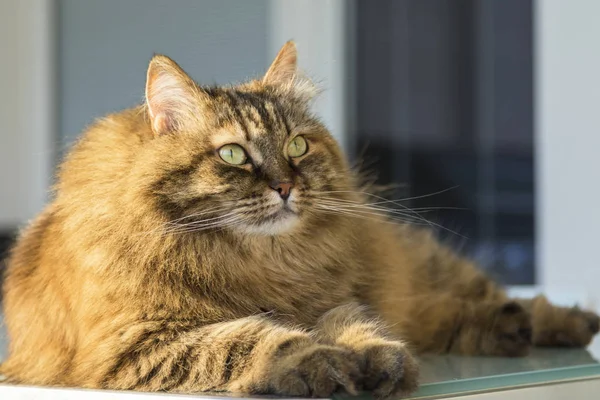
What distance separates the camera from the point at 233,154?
116 cm

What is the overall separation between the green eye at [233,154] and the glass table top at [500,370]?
0.40 m

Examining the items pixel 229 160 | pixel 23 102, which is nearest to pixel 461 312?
pixel 229 160

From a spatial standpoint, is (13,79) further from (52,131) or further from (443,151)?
(443,151)

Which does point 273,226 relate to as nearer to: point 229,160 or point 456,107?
point 229,160

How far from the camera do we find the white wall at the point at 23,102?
2.71m

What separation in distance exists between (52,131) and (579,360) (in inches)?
71.3

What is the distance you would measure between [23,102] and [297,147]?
2003 mm

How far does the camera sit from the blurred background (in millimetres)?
2127

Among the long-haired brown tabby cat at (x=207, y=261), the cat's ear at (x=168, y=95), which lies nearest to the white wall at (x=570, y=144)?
the long-haired brown tabby cat at (x=207, y=261)

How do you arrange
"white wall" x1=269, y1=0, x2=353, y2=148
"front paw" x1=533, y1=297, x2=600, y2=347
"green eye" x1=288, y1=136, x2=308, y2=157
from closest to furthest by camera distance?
"green eye" x1=288, y1=136, x2=308, y2=157 → "front paw" x1=533, y1=297, x2=600, y2=347 → "white wall" x1=269, y1=0, x2=353, y2=148

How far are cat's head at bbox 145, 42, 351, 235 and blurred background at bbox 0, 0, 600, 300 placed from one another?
1.86 feet

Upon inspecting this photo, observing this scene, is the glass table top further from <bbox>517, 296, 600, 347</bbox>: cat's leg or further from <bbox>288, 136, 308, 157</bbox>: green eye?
<bbox>288, 136, 308, 157</bbox>: green eye

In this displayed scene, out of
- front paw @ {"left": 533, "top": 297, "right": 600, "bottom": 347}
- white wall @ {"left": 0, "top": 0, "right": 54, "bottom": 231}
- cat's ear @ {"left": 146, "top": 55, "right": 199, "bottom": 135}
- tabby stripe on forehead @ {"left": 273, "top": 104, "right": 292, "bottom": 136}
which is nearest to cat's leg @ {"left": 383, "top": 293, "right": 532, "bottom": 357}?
front paw @ {"left": 533, "top": 297, "right": 600, "bottom": 347}

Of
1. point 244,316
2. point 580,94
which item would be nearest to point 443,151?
point 580,94
